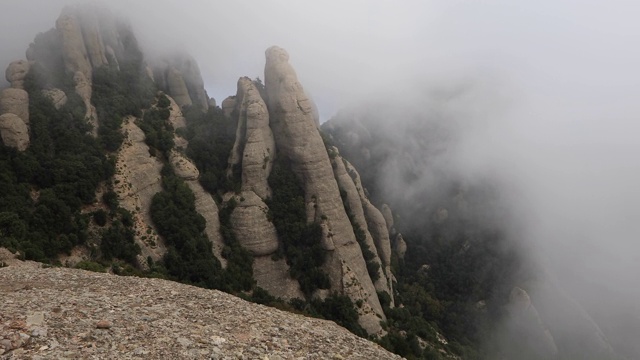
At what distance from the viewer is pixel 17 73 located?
4575 centimetres

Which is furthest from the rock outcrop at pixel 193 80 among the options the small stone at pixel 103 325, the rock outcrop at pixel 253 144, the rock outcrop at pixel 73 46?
the small stone at pixel 103 325

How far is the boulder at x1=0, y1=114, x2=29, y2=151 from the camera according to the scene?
3931 cm

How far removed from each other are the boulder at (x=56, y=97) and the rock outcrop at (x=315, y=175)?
24.5 meters

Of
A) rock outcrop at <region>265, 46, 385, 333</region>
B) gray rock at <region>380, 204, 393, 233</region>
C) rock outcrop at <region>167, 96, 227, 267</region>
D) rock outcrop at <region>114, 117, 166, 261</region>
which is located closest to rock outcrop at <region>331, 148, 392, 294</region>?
rock outcrop at <region>265, 46, 385, 333</region>

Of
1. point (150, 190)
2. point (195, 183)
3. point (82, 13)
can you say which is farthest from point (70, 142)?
point (82, 13)

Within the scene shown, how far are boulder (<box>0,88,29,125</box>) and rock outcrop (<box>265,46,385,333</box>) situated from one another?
27720mm

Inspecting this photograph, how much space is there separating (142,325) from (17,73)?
44.3 metres

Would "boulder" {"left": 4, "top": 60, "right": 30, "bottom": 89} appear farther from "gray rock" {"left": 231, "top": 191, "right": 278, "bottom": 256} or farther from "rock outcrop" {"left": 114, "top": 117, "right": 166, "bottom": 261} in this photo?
"gray rock" {"left": 231, "top": 191, "right": 278, "bottom": 256}

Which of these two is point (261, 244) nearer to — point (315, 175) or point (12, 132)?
point (315, 175)

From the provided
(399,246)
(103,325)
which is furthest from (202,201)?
(399,246)

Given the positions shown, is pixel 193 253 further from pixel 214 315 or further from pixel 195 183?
pixel 214 315

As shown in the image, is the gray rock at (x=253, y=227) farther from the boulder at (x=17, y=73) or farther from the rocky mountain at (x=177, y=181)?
the boulder at (x=17, y=73)

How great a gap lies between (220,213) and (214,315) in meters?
34.3

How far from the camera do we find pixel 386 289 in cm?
5484
